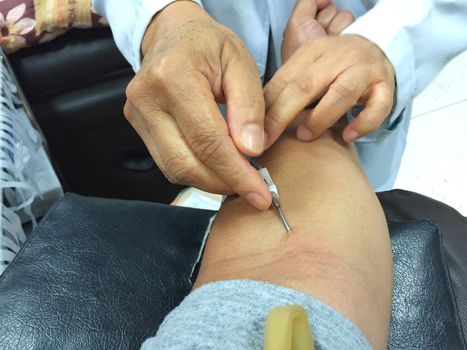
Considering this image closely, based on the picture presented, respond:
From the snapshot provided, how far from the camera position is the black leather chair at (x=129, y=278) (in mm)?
571

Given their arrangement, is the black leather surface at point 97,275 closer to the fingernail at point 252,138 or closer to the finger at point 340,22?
the fingernail at point 252,138

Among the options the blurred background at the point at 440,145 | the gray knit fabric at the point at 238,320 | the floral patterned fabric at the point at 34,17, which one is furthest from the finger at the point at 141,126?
the blurred background at the point at 440,145

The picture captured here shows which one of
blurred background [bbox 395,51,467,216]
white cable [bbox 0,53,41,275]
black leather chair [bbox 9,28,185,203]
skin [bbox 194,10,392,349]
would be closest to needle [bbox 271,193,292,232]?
skin [bbox 194,10,392,349]

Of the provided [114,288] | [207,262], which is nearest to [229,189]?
[207,262]

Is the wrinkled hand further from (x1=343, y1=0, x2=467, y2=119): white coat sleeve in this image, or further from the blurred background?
the blurred background

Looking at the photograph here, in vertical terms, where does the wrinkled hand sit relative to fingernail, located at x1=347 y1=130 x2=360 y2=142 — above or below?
above

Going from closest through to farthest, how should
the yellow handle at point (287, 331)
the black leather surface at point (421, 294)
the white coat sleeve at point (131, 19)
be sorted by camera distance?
the yellow handle at point (287, 331) < the black leather surface at point (421, 294) < the white coat sleeve at point (131, 19)

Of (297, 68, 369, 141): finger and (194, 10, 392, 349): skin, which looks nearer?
(194, 10, 392, 349): skin

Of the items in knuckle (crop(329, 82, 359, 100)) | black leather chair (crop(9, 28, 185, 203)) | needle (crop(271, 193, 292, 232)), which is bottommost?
black leather chair (crop(9, 28, 185, 203))

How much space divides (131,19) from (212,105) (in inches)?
12.6

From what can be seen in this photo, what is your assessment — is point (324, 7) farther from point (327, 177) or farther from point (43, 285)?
point (43, 285)

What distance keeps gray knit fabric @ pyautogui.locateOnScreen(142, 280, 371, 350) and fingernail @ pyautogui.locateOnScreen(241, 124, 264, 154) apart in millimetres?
165

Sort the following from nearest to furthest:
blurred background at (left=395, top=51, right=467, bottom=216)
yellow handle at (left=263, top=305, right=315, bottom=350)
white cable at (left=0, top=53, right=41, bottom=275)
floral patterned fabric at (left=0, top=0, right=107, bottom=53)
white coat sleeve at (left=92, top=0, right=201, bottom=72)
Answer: yellow handle at (left=263, top=305, right=315, bottom=350), white coat sleeve at (left=92, top=0, right=201, bottom=72), white cable at (left=0, top=53, right=41, bottom=275), floral patterned fabric at (left=0, top=0, right=107, bottom=53), blurred background at (left=395, top=51, right=467, bottom=216)

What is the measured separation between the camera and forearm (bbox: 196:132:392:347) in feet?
1.56
